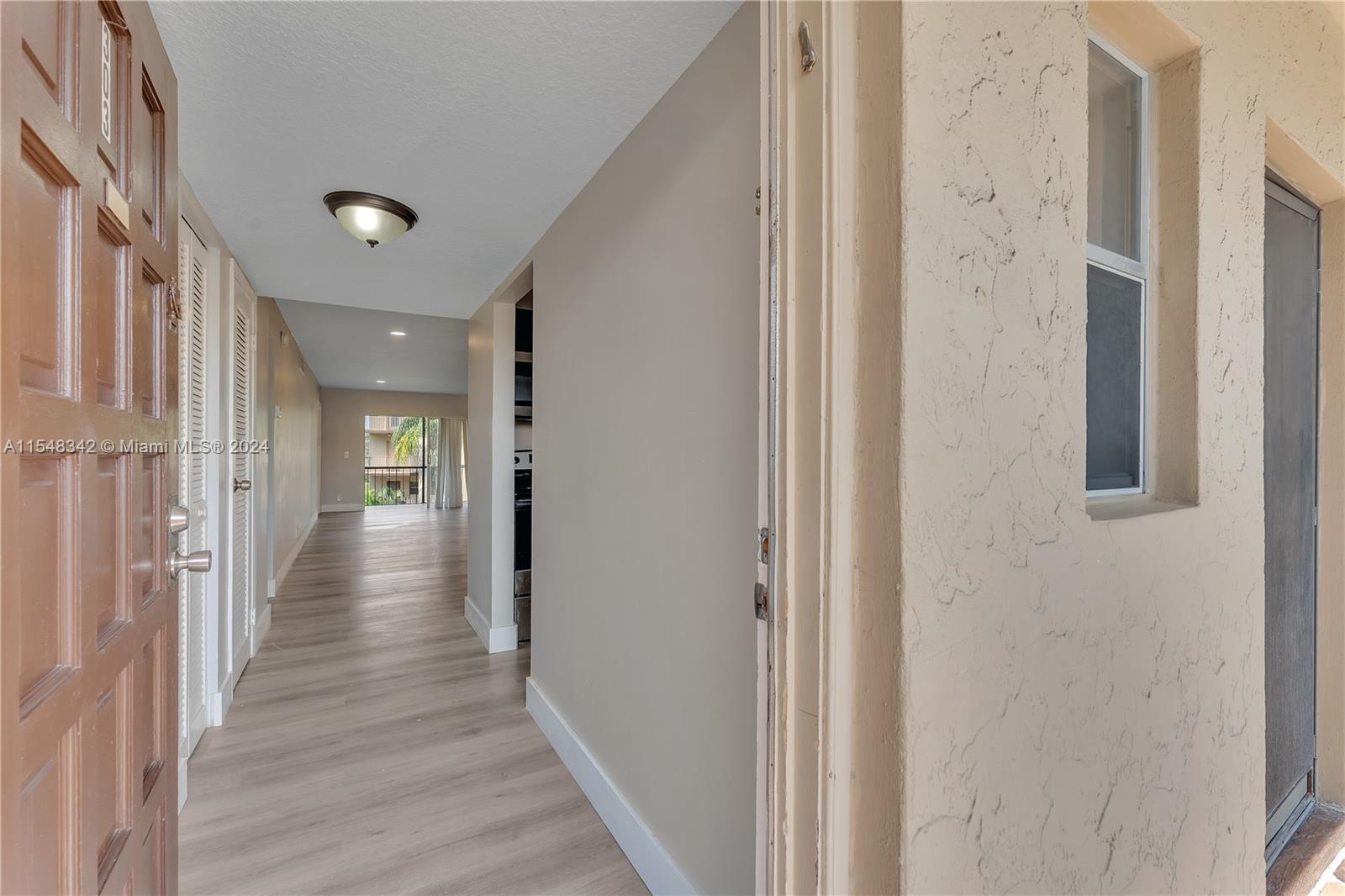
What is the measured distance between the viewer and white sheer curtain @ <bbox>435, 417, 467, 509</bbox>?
12906mm

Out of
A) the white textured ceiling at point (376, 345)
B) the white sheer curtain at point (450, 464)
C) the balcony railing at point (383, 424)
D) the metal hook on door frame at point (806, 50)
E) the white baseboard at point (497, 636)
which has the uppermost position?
the white textured ceiling at point (376, 345)

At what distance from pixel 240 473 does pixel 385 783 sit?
75.0 inches

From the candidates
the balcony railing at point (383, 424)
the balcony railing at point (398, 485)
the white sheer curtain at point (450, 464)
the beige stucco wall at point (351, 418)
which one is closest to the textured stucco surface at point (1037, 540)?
the beige stucco wall at point (351, 418)

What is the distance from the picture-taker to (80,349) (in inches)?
25.6

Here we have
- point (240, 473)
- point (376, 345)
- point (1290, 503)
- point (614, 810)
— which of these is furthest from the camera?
point (376, 345)

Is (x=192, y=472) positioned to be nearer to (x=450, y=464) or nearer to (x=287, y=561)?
(x=287, y=561)

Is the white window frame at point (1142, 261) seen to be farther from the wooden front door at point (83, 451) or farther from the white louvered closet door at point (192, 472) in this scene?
the white louvered closet door at point (192, 472)

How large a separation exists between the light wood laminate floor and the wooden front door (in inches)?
36.4

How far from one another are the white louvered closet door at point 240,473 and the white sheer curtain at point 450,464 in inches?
388

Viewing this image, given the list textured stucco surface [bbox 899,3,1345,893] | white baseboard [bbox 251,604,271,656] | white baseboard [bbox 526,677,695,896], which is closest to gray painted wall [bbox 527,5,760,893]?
white baseboard [bbox 526,677,695,896]

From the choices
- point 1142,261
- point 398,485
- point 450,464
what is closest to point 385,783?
point 1142,261

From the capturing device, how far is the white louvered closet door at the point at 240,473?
277 cm

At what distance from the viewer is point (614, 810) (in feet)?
5.88

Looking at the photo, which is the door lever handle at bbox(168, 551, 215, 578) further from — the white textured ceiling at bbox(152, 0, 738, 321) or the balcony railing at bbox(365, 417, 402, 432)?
the balcony railing at bbox(365, 417, 402, 432)
